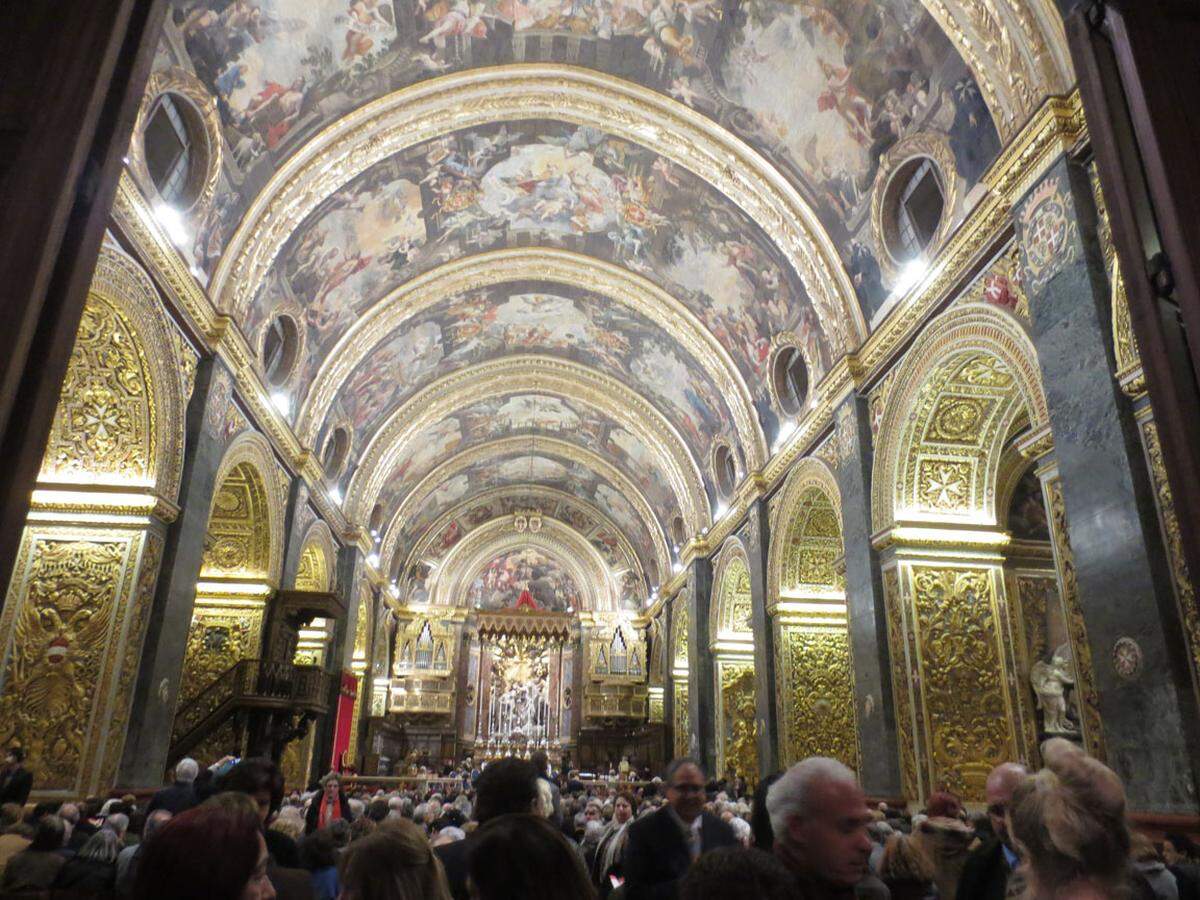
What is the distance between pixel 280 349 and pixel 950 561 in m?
11.1

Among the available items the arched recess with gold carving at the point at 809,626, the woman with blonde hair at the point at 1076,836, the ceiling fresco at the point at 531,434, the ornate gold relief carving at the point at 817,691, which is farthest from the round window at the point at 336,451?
the woman with blonde hair at the point at 1076,836

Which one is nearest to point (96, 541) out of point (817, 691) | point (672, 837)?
point (672, 837)

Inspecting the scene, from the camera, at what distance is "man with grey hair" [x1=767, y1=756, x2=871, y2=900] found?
221 cm

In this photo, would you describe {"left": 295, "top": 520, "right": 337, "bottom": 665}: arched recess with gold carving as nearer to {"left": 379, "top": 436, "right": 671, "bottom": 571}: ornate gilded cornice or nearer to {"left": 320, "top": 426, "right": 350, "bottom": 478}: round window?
{"left": 320, "top": 426, "right": 350, "bottom": 478}: round window

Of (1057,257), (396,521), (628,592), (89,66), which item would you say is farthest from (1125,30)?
(628,592)

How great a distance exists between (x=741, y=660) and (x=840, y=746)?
4862 mm

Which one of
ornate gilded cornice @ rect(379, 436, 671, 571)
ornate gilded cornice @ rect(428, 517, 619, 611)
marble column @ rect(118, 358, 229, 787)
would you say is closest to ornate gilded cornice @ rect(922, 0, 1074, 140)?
marble column @ rect(118, 358, 229, 787)

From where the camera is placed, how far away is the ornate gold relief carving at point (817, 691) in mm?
→ 14453

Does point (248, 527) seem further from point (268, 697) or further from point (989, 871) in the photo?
point (989, 871)

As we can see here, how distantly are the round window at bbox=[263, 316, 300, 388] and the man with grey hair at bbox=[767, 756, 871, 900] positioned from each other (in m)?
12.8

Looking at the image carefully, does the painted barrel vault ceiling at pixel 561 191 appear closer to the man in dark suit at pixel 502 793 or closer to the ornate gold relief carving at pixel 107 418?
the ornate gold relief carving at pixel 107 418

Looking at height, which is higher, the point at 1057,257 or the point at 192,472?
the point at 1057,257

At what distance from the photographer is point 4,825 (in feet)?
21.0

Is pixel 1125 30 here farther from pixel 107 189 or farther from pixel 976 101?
pixel 976 101
